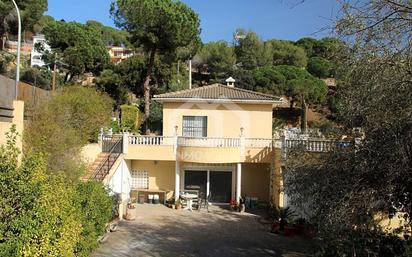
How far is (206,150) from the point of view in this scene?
23.0m

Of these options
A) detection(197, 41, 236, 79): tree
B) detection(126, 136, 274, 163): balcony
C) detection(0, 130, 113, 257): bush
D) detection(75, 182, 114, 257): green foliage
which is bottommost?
detection(75, 182, 114, 257): green foliage

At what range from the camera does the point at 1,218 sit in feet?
21.3

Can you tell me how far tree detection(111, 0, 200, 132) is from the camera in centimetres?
3228

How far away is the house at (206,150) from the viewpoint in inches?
922

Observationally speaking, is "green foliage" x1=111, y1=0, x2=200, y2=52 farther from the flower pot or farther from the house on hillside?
the flower pot

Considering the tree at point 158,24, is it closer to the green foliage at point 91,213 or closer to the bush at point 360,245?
the green foliage at point 91,213

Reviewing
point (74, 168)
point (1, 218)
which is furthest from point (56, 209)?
point (74, 168)

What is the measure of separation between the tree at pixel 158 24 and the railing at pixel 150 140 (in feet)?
33.7

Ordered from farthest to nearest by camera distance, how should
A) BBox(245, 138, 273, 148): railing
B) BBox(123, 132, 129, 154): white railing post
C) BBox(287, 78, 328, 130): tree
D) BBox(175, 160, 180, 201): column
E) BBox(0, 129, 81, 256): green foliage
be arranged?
BBox(287, 78, 328, 130): tree < BBox(175, 160, 180, 201): column < BBox(123, 132, 129, 154): white railing post < BBox(245, 138, 273, 148): railing < BBox(0, 129, 81, 256): green foliage

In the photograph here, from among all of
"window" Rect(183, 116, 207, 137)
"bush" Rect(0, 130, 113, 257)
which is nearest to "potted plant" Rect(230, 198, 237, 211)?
"window" Rect(183, 116, 207, 137)

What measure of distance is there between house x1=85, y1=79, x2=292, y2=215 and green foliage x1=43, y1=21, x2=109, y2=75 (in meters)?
16.1

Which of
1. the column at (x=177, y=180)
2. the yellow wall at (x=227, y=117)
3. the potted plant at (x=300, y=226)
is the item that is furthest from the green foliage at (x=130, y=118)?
the potted plant at (x=300, y=226)

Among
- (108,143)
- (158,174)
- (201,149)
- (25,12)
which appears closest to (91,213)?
(201,149)

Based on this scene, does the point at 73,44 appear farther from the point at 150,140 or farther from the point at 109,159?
the point at 109,159
